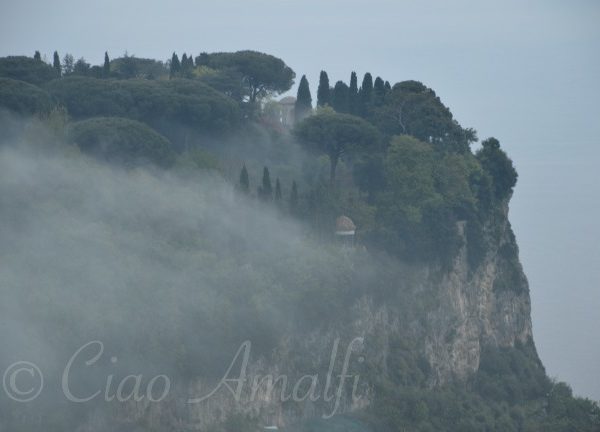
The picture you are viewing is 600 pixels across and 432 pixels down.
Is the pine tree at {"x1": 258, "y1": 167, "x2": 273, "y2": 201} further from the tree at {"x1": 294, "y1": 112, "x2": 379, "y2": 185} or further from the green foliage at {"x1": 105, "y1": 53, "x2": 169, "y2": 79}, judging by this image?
the green foliage at {"x1": 105, "y1": 53, "x2": 169, "y2": 79}

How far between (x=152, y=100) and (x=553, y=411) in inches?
833

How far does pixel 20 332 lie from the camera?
1943 inches

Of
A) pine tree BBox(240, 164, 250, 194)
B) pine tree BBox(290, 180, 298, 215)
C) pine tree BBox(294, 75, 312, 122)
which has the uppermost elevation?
pine tree BBox(294, 75, 312, 122)

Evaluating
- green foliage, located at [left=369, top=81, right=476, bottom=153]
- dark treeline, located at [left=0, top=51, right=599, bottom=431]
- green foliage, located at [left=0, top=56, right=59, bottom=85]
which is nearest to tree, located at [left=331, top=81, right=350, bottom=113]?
dark treeline, located at [left=0, top=51, right=599, bottom=431]

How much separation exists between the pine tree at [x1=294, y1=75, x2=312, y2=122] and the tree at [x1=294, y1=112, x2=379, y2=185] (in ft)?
31.4

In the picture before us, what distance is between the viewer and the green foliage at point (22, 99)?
2569 inches

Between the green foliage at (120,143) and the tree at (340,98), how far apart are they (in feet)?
44.4

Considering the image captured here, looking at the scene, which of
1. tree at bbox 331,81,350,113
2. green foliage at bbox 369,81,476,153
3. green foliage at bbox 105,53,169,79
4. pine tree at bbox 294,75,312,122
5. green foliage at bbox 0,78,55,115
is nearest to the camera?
green foliage at bbox 0,78,55,115

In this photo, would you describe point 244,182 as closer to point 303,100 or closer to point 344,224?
point 344,224

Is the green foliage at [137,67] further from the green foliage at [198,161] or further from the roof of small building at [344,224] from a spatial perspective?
the roof of small building at [344,224]

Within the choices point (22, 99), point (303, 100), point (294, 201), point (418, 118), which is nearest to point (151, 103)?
point (22, 99)

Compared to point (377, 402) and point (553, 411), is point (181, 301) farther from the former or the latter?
point (553, 411)

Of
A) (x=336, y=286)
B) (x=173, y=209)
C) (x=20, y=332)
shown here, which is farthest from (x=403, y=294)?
(x=20, y=332)

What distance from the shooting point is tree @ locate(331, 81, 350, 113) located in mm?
75188
